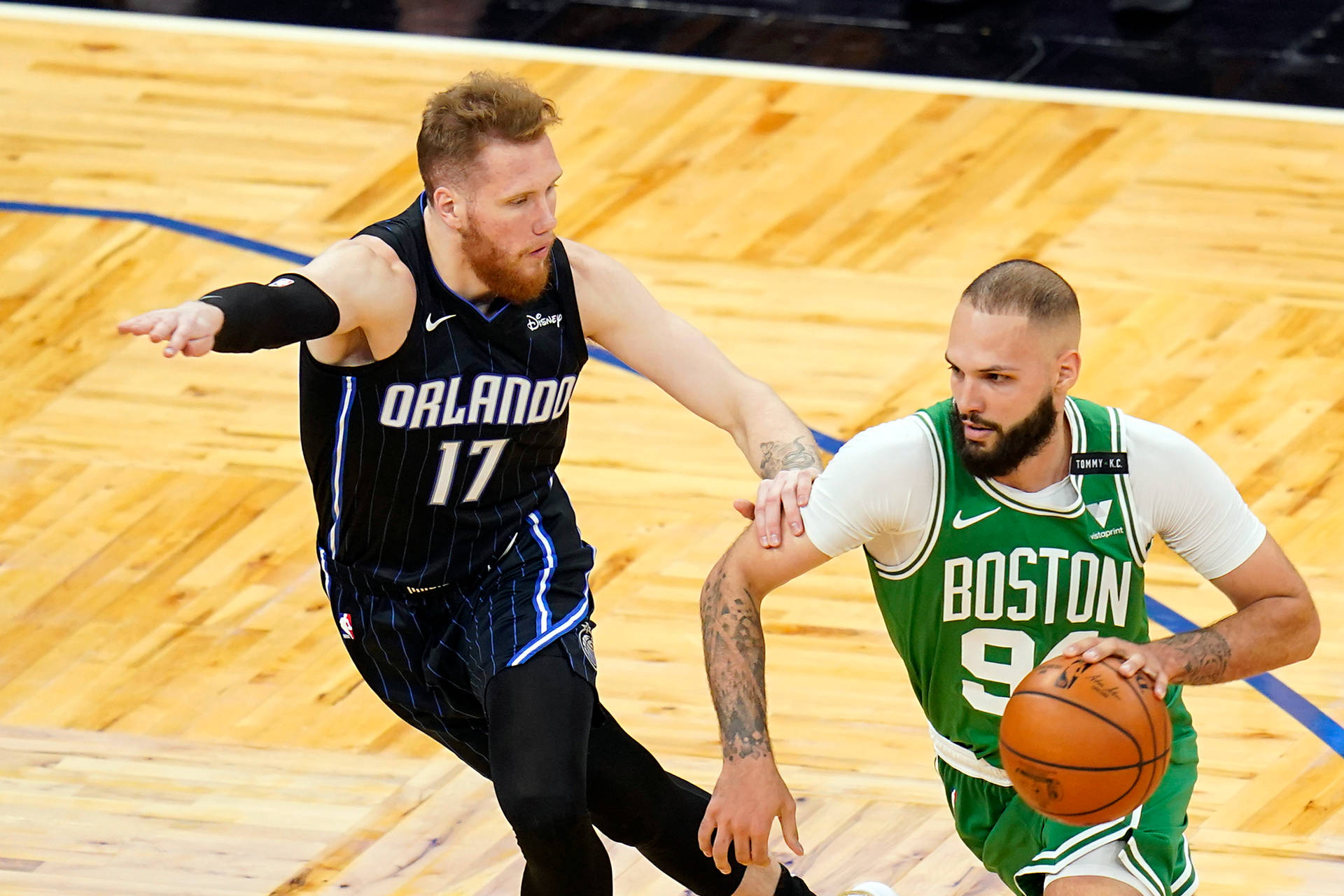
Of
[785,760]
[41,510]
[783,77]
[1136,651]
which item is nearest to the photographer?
[1136,651]

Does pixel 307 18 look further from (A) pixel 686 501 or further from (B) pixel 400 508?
(B) pixel 400 508

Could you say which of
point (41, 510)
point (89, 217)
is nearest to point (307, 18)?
point (89, 217)

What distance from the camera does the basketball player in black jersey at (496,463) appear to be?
14.1 feet

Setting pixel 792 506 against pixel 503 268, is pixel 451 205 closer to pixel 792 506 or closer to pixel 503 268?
pixel 503 268

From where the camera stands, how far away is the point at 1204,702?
19.1 feet

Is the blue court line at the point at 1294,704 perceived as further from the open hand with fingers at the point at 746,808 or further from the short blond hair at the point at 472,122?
the short blond hair at the point at 472,122

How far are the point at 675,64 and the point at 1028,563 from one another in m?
6.11

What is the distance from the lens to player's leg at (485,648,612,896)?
4.17m

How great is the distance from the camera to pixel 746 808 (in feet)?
13.2

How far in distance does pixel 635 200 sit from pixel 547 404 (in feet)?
14.0

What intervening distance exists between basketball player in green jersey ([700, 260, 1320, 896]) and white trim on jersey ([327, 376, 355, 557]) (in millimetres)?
855

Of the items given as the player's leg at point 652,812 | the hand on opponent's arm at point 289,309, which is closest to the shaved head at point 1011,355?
the player's leg at point 652,812

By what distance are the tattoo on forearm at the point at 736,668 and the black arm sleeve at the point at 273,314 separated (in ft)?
3.12

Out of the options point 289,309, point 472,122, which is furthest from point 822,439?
point 289,309
